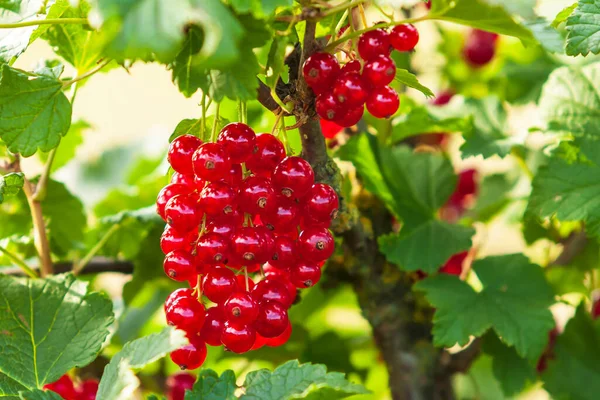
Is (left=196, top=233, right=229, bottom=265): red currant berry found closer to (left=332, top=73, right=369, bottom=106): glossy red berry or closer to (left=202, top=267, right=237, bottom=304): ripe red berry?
(left=202, top=267, right=237, bottom=304): ripe red berry

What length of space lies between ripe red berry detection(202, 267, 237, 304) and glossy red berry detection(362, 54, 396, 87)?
23cm

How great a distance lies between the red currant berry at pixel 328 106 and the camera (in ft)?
2.13

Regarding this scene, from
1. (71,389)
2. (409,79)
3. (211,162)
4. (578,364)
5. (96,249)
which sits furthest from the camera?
(578,364)

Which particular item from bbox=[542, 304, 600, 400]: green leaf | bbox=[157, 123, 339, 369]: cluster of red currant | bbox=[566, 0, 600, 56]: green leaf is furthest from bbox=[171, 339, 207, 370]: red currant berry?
bbox=[542, 304, 600, 400]: green leaf

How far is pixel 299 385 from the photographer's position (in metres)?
0.65

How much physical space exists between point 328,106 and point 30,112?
0.32m

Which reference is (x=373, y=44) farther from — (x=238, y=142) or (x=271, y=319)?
(x=271, y=319)

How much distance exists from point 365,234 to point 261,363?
0.39 m

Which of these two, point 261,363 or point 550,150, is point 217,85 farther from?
point 261,363

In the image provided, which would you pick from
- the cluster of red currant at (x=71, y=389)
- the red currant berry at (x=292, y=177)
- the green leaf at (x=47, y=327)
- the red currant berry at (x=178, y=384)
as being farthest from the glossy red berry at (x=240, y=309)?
the red currant berry at (x=178, y=384)

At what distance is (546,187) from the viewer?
3.03ft

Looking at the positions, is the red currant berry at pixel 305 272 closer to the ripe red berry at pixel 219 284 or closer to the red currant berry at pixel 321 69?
the ripe red berry at pixel 219 284

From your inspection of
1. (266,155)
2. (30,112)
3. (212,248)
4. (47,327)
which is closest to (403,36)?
(266,155)

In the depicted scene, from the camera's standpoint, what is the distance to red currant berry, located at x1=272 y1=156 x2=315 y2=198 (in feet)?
2.11
